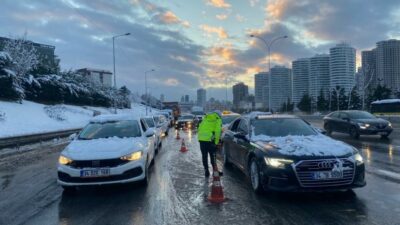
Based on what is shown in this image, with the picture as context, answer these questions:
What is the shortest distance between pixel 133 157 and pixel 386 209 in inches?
187

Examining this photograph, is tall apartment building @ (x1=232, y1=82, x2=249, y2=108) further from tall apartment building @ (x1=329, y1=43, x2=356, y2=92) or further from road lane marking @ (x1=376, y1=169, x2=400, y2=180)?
road lane marking @ (x1=376, y1=169, x2=400, y2=180)

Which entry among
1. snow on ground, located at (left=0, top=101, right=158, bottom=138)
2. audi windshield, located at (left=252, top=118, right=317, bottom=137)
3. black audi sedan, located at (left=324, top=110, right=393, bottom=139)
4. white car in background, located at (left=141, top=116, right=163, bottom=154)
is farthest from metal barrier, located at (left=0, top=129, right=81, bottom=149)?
black audi sedan, located at (left=324, top=110, right=393, bottom=139)

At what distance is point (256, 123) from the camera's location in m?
8.94

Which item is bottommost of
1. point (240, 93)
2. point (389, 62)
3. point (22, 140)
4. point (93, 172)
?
point (22, 140)

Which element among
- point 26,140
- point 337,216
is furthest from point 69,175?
point 26,140

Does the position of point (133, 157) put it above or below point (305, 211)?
above

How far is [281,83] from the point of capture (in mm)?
99812

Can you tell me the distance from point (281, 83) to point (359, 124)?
8176 centimetres

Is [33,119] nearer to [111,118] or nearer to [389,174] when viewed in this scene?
[111,118]

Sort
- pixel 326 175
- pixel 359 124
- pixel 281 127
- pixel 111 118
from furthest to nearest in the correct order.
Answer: pixel 359 124 < pixel 111 118 < pixel 281 127 < pixel 326 175

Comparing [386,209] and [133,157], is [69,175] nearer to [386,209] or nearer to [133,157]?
[133,157]

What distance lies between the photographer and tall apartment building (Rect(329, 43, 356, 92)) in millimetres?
81875

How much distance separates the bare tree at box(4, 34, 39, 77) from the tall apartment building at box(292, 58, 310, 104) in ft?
206

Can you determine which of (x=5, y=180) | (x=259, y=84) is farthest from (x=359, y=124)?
(x=259, y=84)
